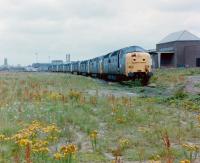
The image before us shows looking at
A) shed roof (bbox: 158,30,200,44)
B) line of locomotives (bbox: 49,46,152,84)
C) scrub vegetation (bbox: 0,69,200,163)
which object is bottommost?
scrub vegetation (bbox: 0,69,200,163)

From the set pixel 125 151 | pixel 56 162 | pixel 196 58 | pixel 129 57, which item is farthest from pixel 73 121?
pixel 196 58

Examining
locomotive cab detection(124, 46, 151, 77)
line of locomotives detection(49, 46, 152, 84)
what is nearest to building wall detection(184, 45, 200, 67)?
line of locomotives detection(49, 46, 152, 84)

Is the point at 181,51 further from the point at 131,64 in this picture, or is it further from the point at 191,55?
the point at 131,64

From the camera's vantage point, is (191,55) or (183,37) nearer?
(191,55)

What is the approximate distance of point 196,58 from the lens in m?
90.4

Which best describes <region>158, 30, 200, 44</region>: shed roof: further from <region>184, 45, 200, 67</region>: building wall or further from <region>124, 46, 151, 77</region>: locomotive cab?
<region>124, 46, 151, 77</region>: locomotive cab

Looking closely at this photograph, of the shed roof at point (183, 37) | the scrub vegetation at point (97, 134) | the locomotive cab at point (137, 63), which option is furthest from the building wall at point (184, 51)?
the scrub vegetation at point (97, 134)

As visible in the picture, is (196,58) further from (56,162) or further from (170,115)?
(56,162)

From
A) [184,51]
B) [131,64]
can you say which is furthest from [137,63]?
[184,51]

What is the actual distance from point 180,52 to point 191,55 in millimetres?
3485


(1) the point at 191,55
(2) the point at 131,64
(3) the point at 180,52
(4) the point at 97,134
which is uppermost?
(3) the point at 180,52

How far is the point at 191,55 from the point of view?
91188mm

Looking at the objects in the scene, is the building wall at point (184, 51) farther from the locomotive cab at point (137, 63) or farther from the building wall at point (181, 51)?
the locomotive cab at point (137, 63)

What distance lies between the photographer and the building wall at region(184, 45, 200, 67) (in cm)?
9044
